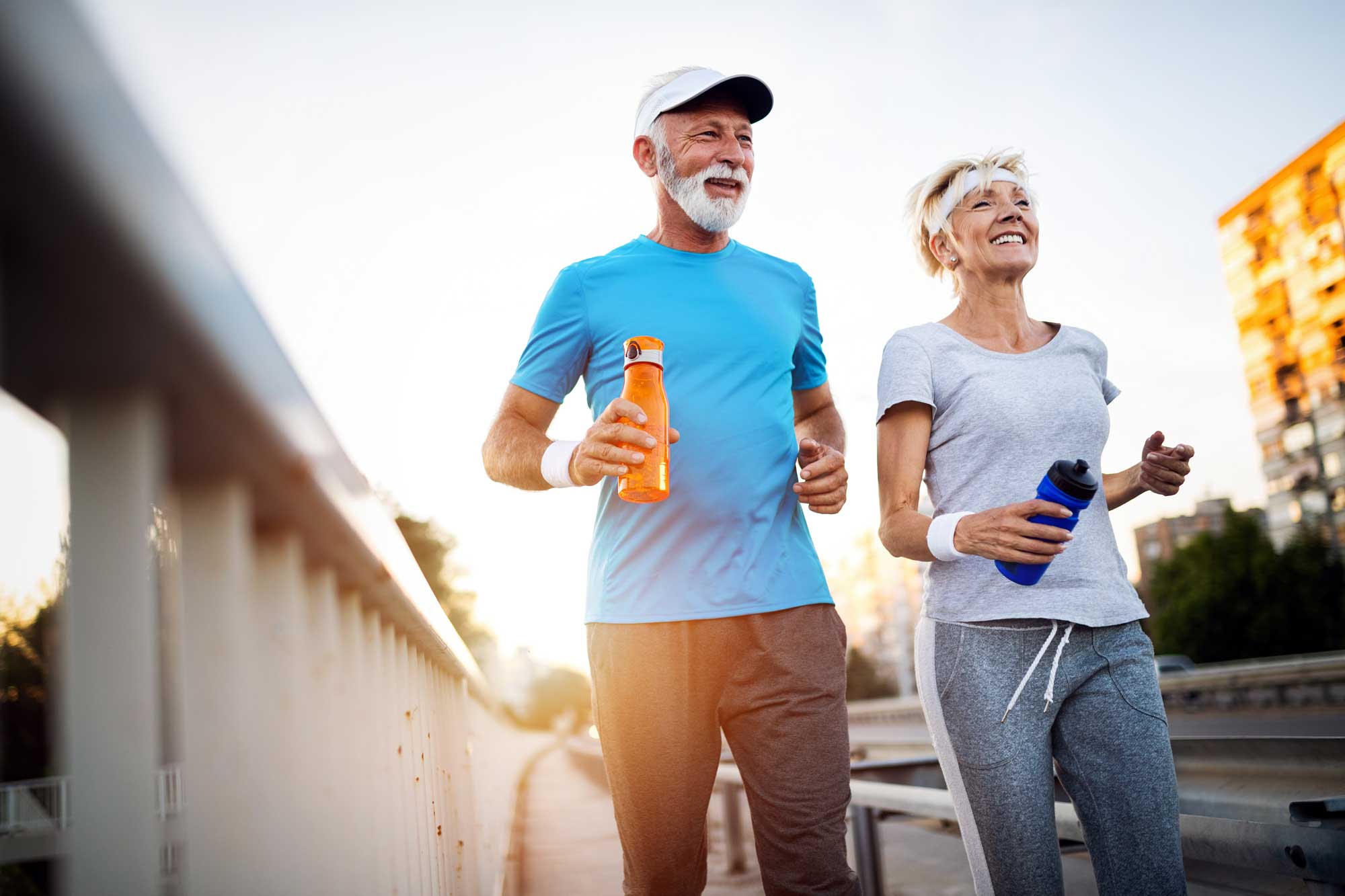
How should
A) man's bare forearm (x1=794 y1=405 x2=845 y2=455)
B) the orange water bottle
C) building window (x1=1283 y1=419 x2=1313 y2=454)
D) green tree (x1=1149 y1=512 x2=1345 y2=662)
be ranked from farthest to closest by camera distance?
1. building window (x1=1283 y1=419 x2=1313 y2=454)
2. green tree (x1=1149 y1=512 x2=1345 y2=662)
3. man's bare forearm (x1=794 y1=405 x2=845 y2=455)
4. the orange water bottle

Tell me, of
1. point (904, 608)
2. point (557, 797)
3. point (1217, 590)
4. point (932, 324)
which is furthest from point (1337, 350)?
point (932, 324)

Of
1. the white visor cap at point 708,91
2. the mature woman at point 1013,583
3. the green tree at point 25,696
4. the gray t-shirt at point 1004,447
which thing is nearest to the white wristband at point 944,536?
the mature woman at point 1013,583

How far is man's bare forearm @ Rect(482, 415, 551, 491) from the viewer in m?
2.44

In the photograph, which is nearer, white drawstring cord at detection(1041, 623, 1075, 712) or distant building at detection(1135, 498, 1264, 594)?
white drawstring cord at detection(1041, 623, 1075, 712)

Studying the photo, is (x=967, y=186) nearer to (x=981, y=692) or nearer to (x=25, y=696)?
(x=981, y=692)

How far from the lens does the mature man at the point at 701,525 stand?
2289 mm

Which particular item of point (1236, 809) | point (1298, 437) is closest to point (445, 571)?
point (1298, 437)

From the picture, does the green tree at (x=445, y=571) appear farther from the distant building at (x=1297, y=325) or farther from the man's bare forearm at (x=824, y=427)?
the man's bare forearm at (x=824, y=427)

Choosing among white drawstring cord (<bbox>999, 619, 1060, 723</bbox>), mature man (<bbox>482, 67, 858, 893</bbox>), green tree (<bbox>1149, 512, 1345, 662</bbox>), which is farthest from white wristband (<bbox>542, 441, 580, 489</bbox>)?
green tree (<bbox>1149, 512, 1345, 662</bbox>)

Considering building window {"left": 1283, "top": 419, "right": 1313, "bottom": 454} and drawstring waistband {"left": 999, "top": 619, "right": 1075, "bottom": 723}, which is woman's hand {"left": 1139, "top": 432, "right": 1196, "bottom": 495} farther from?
building window {"left": 1283, "top": 419, "right": 1313, "bottom": 454}

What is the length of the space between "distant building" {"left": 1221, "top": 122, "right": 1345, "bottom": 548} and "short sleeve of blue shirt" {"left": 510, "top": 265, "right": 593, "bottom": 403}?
61.7 metres

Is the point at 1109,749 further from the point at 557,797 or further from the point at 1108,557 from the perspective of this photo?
the point at 557,797

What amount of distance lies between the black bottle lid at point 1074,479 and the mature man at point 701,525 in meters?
0.48

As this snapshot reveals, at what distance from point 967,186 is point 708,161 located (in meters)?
0.67
